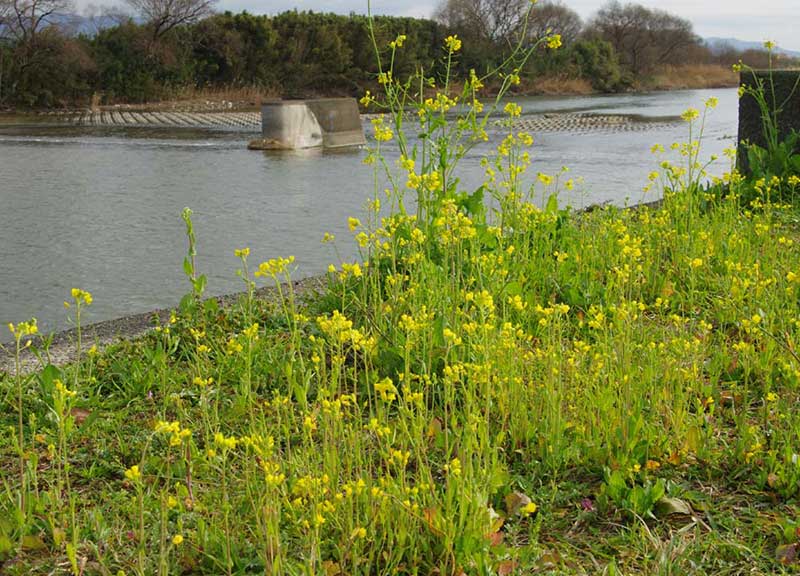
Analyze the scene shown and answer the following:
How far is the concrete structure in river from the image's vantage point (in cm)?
1477

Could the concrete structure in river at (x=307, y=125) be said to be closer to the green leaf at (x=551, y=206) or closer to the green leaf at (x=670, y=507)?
the green leaf at (x=551, y=206)

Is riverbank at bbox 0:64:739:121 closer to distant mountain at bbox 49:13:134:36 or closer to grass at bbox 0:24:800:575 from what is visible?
distant mountain at bbox 49:13:134:36

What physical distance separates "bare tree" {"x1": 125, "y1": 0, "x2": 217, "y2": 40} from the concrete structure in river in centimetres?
1589

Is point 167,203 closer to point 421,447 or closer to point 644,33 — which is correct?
point 421,447

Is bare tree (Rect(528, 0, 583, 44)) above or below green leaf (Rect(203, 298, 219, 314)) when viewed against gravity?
above

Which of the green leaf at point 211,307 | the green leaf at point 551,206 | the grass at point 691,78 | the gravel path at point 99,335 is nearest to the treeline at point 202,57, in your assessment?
the grass at point 691,78

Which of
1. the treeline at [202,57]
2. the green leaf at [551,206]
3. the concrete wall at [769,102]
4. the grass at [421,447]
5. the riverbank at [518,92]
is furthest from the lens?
the treeline at [202,57]

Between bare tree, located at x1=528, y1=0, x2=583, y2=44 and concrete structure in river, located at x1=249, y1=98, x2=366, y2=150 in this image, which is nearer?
concrete structure in river, located at x1=249, y1=98, x2=366, y2=150

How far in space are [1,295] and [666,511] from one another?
4.39 metres

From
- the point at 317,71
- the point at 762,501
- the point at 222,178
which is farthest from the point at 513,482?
the point at 317,71

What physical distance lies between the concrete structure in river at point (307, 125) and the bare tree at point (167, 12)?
15.9 m

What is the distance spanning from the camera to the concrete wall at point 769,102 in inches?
271

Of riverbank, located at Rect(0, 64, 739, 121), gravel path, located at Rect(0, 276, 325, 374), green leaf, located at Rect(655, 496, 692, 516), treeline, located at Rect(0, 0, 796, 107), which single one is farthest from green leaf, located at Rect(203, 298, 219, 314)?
treeline, located at Rect(0, 0, 796, 107)

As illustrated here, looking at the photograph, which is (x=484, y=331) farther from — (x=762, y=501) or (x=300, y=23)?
(x=300, y=23)
